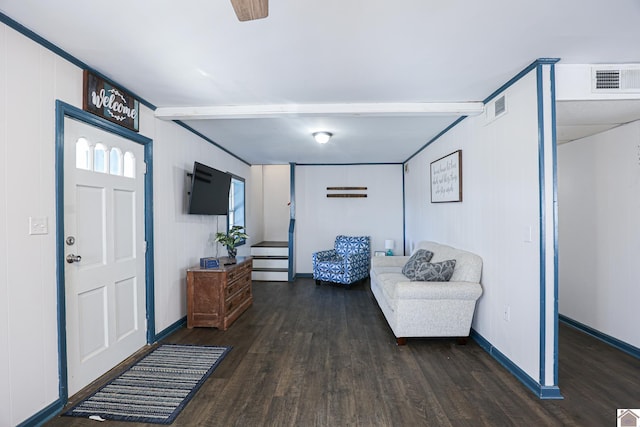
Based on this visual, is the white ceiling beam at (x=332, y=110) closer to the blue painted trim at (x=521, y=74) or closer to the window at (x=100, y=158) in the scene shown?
the blue painted trim at (x=521, y=74)

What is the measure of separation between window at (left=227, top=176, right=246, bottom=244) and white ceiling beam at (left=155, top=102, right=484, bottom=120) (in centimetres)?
252

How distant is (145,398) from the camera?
89.4 inches

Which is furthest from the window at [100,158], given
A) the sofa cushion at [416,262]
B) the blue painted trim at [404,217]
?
the blue painted trim at [404,217]

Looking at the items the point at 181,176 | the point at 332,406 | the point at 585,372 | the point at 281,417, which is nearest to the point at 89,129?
the point at 181,176

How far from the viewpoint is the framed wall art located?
3.66 m

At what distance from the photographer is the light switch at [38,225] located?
195cm

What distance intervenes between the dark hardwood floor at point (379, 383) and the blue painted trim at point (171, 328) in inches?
3.5

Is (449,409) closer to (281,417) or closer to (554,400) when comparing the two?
(554,400)

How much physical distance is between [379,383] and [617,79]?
2864 mm

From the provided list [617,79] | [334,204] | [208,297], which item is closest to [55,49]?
[208,297]

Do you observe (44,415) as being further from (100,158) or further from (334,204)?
(334,204)

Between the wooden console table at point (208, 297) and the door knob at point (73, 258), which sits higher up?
the door knob at point (73, 258)

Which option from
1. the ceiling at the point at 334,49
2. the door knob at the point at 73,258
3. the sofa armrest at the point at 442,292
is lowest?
the sofa armrest at the point at 442,292

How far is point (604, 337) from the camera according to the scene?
3172 mm
